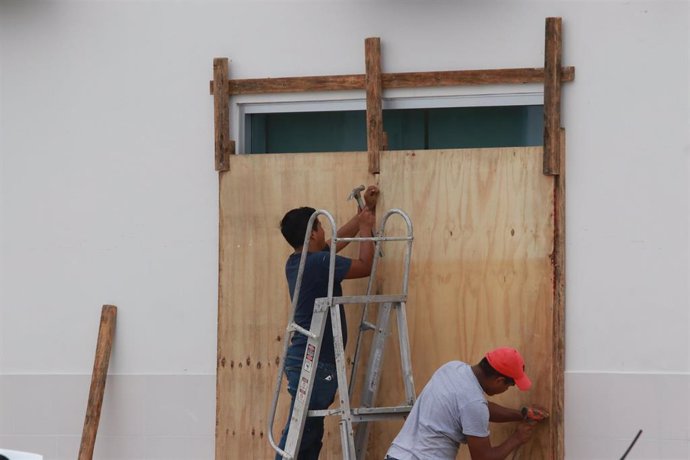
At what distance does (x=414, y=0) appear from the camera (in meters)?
6.11

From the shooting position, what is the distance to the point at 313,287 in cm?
571

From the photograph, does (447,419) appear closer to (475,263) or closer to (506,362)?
(506,362)

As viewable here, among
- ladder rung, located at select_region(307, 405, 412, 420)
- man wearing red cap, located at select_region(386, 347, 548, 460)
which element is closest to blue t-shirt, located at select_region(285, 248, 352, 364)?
ladder rung, located at select_region(307, 405, 412, 420)

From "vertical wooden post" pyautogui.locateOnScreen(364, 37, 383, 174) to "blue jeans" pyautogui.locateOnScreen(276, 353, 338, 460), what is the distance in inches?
46.0

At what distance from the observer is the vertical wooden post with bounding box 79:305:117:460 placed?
636cm

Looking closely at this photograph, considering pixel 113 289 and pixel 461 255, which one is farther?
pixel 113 289

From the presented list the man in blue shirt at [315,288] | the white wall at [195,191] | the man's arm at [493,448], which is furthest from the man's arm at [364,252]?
the man's arm at [493,448]

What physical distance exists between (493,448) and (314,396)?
0.96 meters

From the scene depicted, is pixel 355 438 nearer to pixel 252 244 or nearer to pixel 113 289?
pixel 252 244

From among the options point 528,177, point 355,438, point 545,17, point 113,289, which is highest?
point 545,17

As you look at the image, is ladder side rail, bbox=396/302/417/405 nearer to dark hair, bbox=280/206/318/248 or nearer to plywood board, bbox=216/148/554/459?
plywood board, bbox=216/148/554/459

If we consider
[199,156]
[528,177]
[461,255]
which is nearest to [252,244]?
[199,156]

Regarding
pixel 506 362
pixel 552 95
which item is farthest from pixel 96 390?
pixel 552 95

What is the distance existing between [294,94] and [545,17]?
1.47 metres
